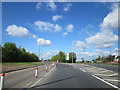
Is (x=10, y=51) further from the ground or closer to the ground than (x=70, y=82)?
further from the ground

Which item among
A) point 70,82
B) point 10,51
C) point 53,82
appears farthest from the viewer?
point 10,51

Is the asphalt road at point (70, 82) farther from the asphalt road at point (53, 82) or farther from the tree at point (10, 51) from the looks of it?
the tree at point (10, 51)

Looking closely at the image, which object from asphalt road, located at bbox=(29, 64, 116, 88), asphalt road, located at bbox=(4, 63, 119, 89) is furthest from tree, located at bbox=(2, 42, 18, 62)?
asphalt road, located at bbox=(29, 64, 116, 88)

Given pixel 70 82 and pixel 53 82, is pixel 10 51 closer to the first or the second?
pixel 53 82

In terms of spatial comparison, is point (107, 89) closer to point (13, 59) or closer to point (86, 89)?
point (86, 89)

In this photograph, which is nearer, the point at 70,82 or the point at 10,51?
the point at 70,82

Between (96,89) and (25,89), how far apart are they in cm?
396

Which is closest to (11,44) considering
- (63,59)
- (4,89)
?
(63,59)

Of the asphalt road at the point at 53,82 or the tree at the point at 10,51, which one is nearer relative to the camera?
the asphalt road at the point at 53,82

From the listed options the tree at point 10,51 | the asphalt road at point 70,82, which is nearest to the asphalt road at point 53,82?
the asphalt road at point 70,82

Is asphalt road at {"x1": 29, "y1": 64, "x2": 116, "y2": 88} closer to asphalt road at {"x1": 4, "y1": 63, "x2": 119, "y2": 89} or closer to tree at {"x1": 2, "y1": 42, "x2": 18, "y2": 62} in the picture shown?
asphalt road at {"x1": 4, "y1": 63, "x2": 119, "y2": 89}

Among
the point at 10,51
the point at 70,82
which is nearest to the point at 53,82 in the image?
the point at 70,82

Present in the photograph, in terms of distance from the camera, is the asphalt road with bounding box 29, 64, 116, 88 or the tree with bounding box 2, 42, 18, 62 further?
the tree with bounding box 2, 42, 18, 62

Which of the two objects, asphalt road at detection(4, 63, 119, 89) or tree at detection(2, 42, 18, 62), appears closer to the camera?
asphalt road at detection(4, 63, 119, 89)
